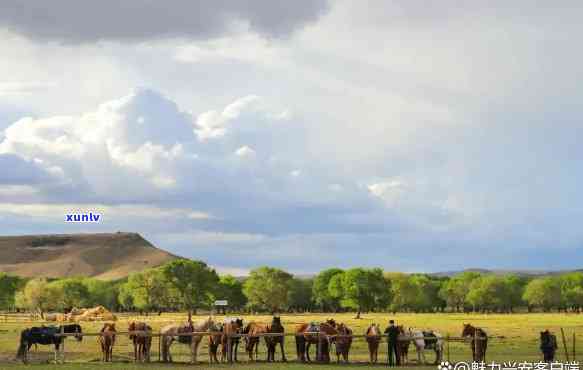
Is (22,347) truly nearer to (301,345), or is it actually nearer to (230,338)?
(230,338)

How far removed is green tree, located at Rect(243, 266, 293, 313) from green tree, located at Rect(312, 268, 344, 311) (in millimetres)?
7734

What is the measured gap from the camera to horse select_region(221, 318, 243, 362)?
148 ft

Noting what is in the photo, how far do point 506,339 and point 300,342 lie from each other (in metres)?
27.7

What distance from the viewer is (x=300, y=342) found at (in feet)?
147

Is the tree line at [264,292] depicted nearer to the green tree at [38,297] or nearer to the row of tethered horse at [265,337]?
the green tree at [38,297]

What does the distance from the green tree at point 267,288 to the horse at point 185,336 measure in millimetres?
125600

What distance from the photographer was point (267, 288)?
173500 millimetres

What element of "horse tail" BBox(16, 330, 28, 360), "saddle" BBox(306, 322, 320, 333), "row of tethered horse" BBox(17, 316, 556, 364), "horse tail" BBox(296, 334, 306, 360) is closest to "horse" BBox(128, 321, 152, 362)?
"row of tethered horse" BBox(17, 316, 556, 364)

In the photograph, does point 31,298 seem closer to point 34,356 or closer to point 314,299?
point 314,299

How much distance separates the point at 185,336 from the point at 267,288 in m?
127

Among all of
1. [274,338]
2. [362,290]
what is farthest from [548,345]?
[362,290]

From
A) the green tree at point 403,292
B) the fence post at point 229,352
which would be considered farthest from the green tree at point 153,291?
the fence post at point 229,352

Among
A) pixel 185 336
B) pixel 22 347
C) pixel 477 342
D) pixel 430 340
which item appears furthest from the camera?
pixel 185 336

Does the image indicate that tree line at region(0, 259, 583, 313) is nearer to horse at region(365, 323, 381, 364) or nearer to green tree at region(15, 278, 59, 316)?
green tree at region(15, 278, 59, 316)
